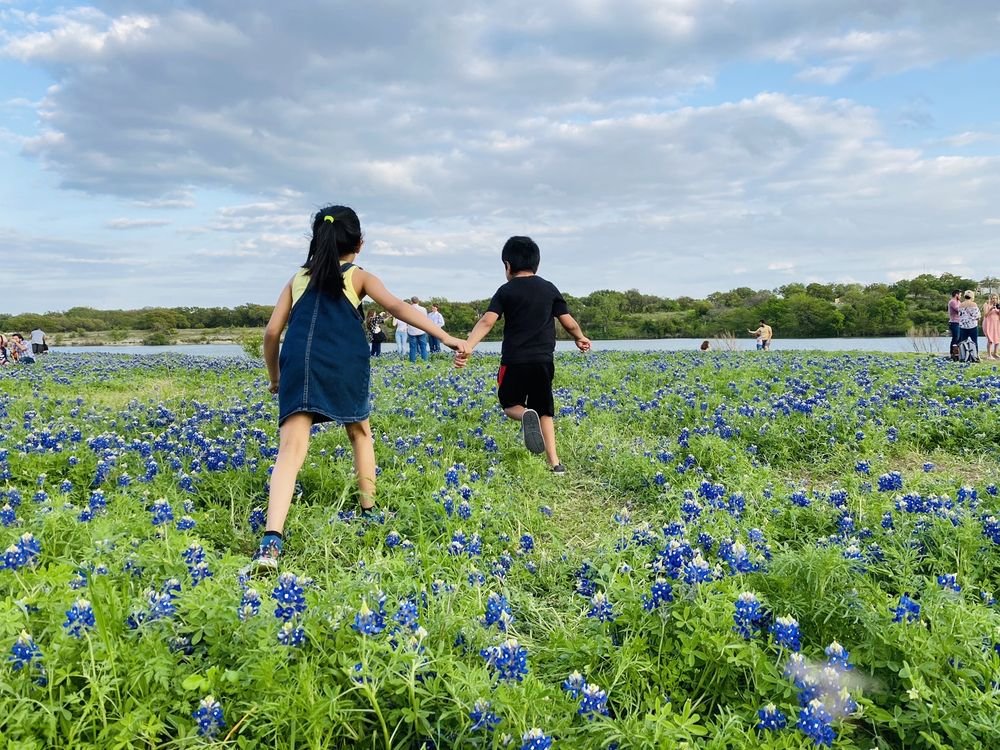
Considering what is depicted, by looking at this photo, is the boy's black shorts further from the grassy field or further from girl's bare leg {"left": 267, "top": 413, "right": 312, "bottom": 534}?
girl's bare leg {"left": 267, "top": 413, "right": 312, "bottom": 534}

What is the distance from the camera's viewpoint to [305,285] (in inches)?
170

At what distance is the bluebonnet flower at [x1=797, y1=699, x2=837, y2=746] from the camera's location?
6.88 feet

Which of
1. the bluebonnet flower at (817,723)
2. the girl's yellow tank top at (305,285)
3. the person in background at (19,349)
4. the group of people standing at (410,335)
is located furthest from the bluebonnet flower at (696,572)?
the person in background at (19,349)

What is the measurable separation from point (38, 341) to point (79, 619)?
38.8 metres

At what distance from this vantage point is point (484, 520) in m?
4.47

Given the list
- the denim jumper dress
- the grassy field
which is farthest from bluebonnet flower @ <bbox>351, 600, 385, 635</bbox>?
the denim jumper dress

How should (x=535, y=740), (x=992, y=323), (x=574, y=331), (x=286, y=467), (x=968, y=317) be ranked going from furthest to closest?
(x=992, y=323)
(x=968, y=317)
(x=574, y=331)
(x=286, y=467)
(x=535, y=740)

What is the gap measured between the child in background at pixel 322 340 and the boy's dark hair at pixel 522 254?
1938 millimetres

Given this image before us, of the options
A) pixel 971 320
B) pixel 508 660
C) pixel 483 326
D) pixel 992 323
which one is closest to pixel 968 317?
pixel 971 320

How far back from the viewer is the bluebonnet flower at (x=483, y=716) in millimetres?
2129

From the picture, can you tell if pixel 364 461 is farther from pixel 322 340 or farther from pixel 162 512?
pixel 162 512

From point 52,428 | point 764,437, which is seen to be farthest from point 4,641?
point 764,437

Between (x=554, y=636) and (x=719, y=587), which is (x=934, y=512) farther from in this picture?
(x=554, y=636)

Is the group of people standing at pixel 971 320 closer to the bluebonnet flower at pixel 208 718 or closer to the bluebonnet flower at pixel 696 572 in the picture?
the bluebonnet flower at pixel 696 572
